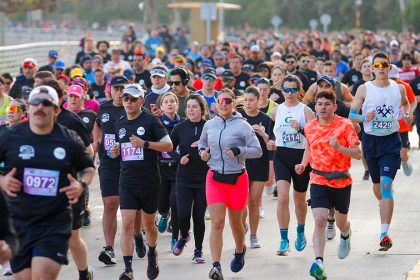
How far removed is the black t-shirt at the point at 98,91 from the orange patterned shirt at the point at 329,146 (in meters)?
9.63

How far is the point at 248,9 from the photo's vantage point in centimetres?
9262

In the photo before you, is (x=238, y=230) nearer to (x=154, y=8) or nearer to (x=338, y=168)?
(x=338, y=168)

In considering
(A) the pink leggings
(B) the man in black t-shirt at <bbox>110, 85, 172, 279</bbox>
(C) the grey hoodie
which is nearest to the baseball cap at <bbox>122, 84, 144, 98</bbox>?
(B) the man in black t-shirt at <bbox>110, 85, 172, 279</bbox>

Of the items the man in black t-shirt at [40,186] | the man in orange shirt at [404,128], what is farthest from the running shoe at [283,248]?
the man in black t-shirt at [40,186]

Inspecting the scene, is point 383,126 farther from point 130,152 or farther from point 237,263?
point 130,152

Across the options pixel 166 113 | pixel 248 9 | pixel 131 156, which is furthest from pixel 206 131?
pixel 248 9

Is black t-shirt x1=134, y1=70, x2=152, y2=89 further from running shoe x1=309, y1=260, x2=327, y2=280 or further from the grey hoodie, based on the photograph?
running shoe x1=309, y1=260, x2=327, y2=280

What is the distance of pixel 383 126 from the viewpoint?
13.4 m

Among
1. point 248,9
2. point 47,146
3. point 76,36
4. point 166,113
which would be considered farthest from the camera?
point 248,9

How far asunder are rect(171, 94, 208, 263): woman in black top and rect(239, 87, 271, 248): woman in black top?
0.84m

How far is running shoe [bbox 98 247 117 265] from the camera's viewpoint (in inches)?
496

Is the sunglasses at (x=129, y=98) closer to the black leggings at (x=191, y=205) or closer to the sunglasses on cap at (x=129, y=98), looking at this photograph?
the sunglasses on cap at (x=129, y=98)

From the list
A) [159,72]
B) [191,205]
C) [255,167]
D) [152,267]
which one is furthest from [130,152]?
[159,72]

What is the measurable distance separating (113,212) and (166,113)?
147cm
